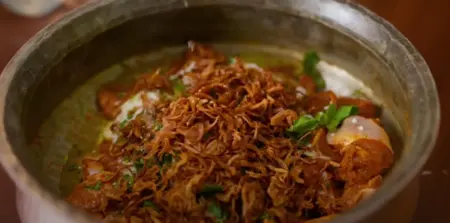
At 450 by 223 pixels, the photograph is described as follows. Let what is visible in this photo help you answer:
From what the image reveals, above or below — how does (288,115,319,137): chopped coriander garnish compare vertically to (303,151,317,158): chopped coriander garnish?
above

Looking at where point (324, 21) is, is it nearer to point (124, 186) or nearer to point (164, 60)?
point (164, 60)

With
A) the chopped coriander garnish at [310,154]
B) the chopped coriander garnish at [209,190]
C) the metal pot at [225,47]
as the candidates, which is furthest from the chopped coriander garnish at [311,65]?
the chopped coriander garnish at [209,190]

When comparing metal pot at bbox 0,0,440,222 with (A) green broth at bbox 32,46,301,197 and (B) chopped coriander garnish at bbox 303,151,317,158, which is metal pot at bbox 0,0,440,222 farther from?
(B) chopped coriander garnish at bbox 303,151,317,158

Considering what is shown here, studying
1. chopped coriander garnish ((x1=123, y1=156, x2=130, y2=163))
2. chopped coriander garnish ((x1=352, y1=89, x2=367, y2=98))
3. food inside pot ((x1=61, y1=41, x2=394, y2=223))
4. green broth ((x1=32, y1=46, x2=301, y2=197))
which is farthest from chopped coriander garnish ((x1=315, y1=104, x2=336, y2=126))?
chopped coriander garnish ((x1=123, y1=156, x2=130, y2=163))

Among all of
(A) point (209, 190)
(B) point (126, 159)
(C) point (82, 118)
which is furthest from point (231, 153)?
(C) point (82, 118)

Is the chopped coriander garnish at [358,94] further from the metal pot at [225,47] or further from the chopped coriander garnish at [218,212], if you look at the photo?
the chopped coriander garnish at [218,212]

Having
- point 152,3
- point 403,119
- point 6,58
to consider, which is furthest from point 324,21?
point 6,58
